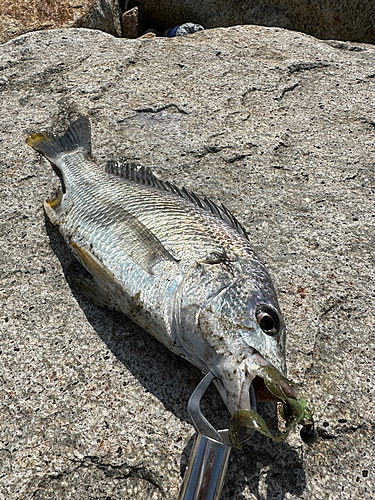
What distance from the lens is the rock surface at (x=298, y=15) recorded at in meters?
6.08

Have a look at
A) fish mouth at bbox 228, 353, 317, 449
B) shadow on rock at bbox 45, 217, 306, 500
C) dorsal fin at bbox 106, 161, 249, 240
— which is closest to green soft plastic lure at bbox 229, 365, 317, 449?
fish mouth at bbox 228, 353, 317, 449

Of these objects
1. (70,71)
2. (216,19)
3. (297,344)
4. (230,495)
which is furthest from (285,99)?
(216,19)

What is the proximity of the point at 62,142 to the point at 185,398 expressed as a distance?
1.83 metres

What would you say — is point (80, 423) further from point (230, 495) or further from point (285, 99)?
point (285, 99)

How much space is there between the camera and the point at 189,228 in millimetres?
2168

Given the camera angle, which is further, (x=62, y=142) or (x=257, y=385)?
(x=62, y=142)

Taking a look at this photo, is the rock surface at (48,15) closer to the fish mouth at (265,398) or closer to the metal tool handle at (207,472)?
the fish mouth at (265,398)

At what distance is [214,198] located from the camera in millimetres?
2928

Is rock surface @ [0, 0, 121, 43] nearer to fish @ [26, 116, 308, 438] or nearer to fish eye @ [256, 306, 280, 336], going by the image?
fish @ [26, 116, 308, 438]

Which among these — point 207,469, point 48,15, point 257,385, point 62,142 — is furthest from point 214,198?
point 48,15

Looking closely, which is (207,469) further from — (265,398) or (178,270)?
(178,270)

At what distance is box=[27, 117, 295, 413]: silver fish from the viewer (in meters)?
1.73

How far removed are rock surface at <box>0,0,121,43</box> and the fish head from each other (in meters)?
4.74

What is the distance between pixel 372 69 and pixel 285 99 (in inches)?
39.6
